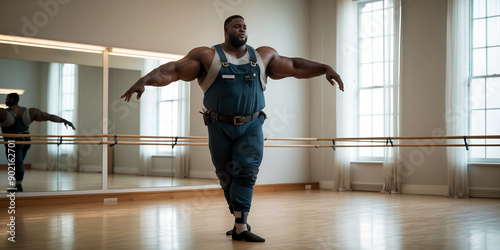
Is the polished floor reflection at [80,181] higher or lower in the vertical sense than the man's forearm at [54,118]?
lower

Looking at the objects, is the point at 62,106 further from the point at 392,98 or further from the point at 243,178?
the point at 392,98

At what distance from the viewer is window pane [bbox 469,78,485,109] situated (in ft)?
26.4

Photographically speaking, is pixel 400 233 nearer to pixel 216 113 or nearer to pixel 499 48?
pixel 216 113

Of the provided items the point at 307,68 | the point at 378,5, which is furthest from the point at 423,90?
the point at 307,68

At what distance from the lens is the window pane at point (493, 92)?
26.0ft

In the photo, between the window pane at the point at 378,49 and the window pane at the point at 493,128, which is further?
the window pane at the point at 378,49

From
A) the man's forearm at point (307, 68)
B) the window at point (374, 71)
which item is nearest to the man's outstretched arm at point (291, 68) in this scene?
the man's forearm at point (307, 68)

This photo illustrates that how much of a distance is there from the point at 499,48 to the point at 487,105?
0.87m

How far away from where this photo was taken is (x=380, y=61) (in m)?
9.26

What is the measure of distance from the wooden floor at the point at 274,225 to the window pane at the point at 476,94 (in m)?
1.59

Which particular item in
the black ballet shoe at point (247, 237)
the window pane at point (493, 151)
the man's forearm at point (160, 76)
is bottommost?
the black ballet shoe at point (247, 237)

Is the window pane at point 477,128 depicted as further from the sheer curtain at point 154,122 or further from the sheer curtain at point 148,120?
the sheer curtain at point 148,120

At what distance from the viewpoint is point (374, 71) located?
936 centimetres

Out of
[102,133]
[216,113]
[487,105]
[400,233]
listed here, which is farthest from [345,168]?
[216,113]
